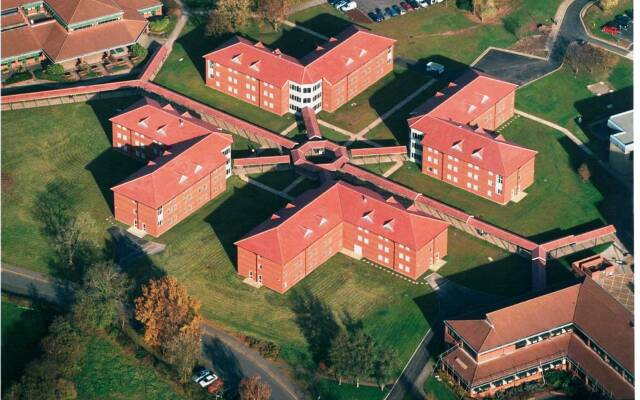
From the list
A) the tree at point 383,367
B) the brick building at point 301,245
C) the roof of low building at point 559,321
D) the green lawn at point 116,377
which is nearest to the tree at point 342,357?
the tree at point 383,367

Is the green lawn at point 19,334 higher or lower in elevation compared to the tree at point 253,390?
lower

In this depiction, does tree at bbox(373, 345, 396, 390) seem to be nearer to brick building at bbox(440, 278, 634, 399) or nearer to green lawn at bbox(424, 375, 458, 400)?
green lawn at bbox(424, 375, 458, 400)

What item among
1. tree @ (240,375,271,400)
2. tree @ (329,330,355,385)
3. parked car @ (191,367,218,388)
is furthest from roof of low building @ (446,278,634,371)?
parked car @ (191,367,218,388)

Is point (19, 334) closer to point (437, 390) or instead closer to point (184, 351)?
point (184, 351)

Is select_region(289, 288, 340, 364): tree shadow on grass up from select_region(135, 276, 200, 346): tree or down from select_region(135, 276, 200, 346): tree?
down

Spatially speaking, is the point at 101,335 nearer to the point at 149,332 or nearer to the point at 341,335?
the point at 149,332

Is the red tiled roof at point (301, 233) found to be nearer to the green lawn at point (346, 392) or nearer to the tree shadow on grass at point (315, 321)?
the tree shadow on grass at point (315, 321)

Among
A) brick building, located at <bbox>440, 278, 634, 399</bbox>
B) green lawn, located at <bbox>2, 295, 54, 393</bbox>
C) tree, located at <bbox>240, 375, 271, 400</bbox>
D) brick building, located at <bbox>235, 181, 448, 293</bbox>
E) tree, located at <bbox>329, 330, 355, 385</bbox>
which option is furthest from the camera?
brick building, located at <bbox>235, 181, 448, 293</bbox>
